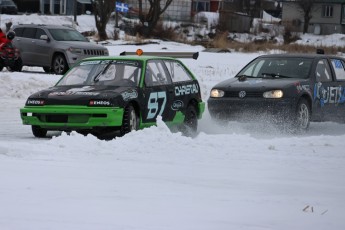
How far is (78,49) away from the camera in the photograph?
86.2 ft

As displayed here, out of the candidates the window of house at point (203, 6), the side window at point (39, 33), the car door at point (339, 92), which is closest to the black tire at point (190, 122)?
the car door at point (339, 92)

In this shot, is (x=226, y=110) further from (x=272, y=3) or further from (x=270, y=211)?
(x=272, y=3)

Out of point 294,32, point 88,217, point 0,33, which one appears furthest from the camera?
point 294,32

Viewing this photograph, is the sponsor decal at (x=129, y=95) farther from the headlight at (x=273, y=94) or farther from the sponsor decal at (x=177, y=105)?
the headlight at (x=273, y=94)

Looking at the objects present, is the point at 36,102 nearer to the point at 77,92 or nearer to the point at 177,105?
the point at 77,92

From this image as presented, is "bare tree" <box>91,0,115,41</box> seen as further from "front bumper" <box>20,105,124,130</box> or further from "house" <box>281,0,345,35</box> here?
"front bumper" <box>20,105,124,130</box>

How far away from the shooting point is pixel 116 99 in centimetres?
1224

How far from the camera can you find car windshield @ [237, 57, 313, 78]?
1499 cm

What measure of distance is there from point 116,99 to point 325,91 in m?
4.45

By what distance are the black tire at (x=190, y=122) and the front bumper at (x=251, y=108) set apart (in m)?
0.48

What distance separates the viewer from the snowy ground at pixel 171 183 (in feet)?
22.4

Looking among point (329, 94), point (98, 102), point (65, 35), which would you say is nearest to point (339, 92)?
point (329, 94)

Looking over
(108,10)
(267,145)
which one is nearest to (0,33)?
(267,145)

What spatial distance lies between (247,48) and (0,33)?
19.8 meters
